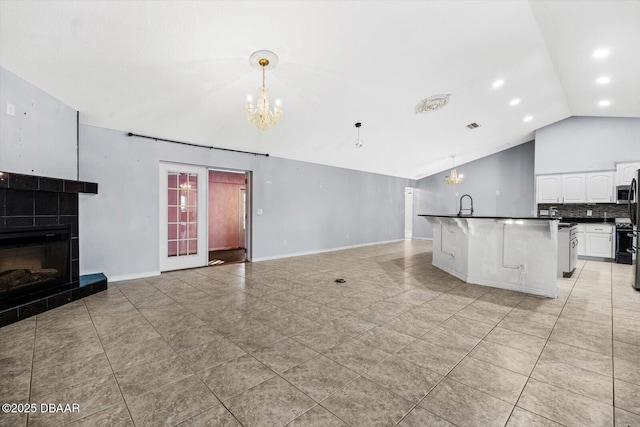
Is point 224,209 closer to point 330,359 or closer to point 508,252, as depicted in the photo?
point 330,359

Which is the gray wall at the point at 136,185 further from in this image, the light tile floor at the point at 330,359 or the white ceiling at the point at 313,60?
the light tile floor at the point at 330,359

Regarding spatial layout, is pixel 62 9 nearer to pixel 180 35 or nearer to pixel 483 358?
pixel 180 35

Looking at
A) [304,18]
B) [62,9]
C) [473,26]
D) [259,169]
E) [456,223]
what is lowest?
[456,223]

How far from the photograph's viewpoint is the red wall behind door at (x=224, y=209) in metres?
7.93

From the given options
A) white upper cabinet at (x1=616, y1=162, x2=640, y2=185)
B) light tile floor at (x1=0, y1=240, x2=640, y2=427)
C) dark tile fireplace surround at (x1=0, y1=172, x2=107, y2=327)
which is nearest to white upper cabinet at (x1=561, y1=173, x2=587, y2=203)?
white upper cabinet at (x1=616, y1=162, x2=640, y2=185)

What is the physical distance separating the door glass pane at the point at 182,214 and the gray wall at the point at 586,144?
29.3ft

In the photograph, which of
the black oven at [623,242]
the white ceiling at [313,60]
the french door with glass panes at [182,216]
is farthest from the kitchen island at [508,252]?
the french door with glass panes at [182,216]

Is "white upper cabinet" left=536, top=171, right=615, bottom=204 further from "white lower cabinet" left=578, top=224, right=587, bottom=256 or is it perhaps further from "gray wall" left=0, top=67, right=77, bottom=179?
"gray wall" left=0, top=67, right=77, bottom=179

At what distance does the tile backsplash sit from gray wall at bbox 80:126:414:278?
4790 millimetres

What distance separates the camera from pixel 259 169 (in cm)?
634

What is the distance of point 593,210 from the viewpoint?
6.82m

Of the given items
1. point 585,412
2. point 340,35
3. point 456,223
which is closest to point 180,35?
point 340,35

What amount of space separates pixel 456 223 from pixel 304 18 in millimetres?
3814

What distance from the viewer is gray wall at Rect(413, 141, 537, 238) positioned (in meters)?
8.99
